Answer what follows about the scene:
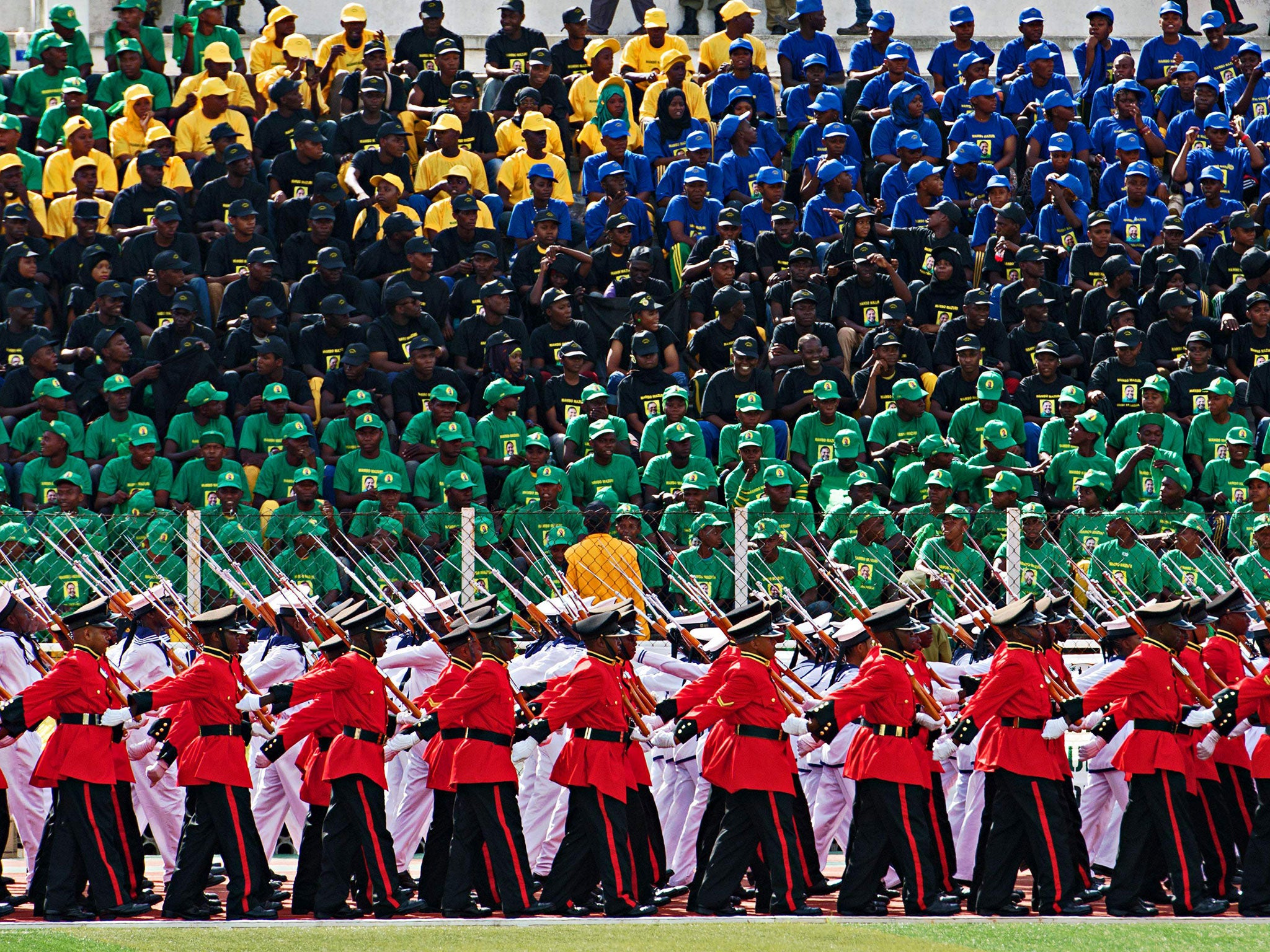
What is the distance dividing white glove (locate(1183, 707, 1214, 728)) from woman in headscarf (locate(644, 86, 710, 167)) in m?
9.94

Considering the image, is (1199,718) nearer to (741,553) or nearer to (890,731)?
(890,731)

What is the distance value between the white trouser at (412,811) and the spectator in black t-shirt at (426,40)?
1032 cm

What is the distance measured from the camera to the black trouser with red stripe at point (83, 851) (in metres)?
12.0

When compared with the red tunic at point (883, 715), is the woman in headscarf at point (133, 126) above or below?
above

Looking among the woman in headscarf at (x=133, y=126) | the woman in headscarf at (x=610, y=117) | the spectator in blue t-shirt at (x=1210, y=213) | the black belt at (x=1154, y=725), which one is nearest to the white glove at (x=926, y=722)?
the black belt at (x=1154, y=725)

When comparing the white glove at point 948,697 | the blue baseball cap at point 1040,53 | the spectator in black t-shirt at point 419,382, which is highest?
the blue baseball cap at point 1040,53

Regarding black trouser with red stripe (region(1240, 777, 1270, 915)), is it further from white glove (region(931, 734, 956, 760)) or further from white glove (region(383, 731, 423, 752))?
white glove (region(383, 731, 423, 752))

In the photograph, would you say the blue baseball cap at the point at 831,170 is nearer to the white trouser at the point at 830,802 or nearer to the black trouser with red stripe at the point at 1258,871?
the white trouser at the point at 830,802

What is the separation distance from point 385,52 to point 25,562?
8822 millimetres

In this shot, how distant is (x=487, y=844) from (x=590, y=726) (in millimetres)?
845

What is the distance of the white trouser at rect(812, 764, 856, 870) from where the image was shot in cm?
1354

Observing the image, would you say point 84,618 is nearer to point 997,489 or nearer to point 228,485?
point 228,485

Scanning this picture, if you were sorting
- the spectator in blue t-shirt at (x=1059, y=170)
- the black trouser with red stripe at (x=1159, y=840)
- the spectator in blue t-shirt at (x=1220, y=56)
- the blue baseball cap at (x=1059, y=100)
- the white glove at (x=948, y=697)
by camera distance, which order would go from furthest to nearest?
the spectator in blue t-shirt at (x=1220, y=56)
the blue baseball cap at (x=1059, y=100)
the spectator in blue t-shirt at (x=1059, y=170)
the white glove at (x=948, y=697)
the black trouser with red stripe at (x=1159, y=840)

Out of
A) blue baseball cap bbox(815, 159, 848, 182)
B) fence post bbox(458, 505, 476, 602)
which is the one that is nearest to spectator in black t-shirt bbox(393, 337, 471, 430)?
fence post bbox(458, 505, 476, 602)
